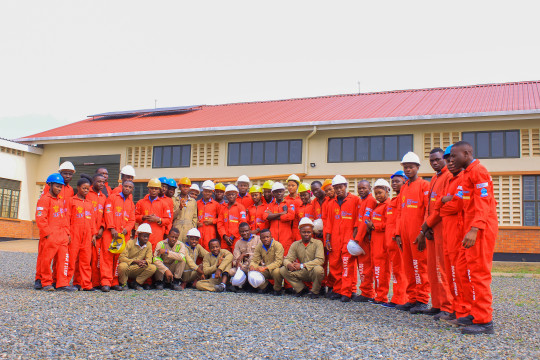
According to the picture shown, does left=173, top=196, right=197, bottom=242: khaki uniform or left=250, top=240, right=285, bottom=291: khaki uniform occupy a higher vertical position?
left=173, top=196, right=197, bottom=242: khaki uniform

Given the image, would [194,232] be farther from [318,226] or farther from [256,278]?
[318,226]

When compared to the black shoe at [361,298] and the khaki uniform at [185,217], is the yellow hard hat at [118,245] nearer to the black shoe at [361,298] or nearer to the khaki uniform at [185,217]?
the khaki uniform at [185,217]

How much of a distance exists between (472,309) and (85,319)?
12.9 ft

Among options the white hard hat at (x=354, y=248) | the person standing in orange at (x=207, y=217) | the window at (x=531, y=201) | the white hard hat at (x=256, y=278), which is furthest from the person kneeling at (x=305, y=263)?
the window at (x=531, y=201)

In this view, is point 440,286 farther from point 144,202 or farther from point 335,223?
point 144,202

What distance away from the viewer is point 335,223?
8.11 m

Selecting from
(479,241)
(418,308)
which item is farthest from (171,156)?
(479,241)

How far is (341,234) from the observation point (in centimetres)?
797

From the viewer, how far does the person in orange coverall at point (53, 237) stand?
24.4 feet

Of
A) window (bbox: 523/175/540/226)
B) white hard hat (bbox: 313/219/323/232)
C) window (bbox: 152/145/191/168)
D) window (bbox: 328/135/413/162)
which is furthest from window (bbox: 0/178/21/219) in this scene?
window (bbox: 523/175/540/226)

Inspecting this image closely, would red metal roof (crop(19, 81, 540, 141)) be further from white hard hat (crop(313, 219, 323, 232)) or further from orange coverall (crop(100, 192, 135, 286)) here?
orange coverall (crop(100, 192, 135, 286))

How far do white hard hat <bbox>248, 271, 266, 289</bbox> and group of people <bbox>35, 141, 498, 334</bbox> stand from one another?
2 cm

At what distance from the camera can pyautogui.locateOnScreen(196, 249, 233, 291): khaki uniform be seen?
8.34 m

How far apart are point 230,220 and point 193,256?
3.15ft
